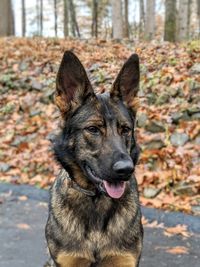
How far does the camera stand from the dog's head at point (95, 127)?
3494 millimetres

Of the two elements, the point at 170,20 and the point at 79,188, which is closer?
the point at 79,188

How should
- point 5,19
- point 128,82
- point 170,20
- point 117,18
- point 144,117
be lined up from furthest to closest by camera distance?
point 5,19 → point 117,18 → point 170,20 → point 144,117 → point 128,82

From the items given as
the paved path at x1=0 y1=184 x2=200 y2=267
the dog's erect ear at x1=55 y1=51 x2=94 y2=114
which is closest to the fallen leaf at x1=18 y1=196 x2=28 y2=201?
the paved path at x1=0 y1=184 x2=200 y2=267

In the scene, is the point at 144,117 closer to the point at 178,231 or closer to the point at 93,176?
the point at 178,231

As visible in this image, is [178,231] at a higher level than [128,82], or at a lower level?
lower

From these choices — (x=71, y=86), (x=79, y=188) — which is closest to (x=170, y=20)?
(x=71, y=86)

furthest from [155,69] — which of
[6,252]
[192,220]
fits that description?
[6,252]

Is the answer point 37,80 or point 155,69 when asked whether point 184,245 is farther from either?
point 37,80

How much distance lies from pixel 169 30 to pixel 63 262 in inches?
482

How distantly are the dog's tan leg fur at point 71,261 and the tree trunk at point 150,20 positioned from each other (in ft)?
46.9

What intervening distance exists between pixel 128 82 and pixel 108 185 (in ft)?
2.98

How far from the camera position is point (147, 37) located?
17.3 metres

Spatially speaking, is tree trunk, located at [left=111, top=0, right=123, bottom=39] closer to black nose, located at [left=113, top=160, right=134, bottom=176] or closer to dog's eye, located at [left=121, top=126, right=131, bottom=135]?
dog's eye, located at [left=121, top=126, right=131, bottom=135]

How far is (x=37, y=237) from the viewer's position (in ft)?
19.8
